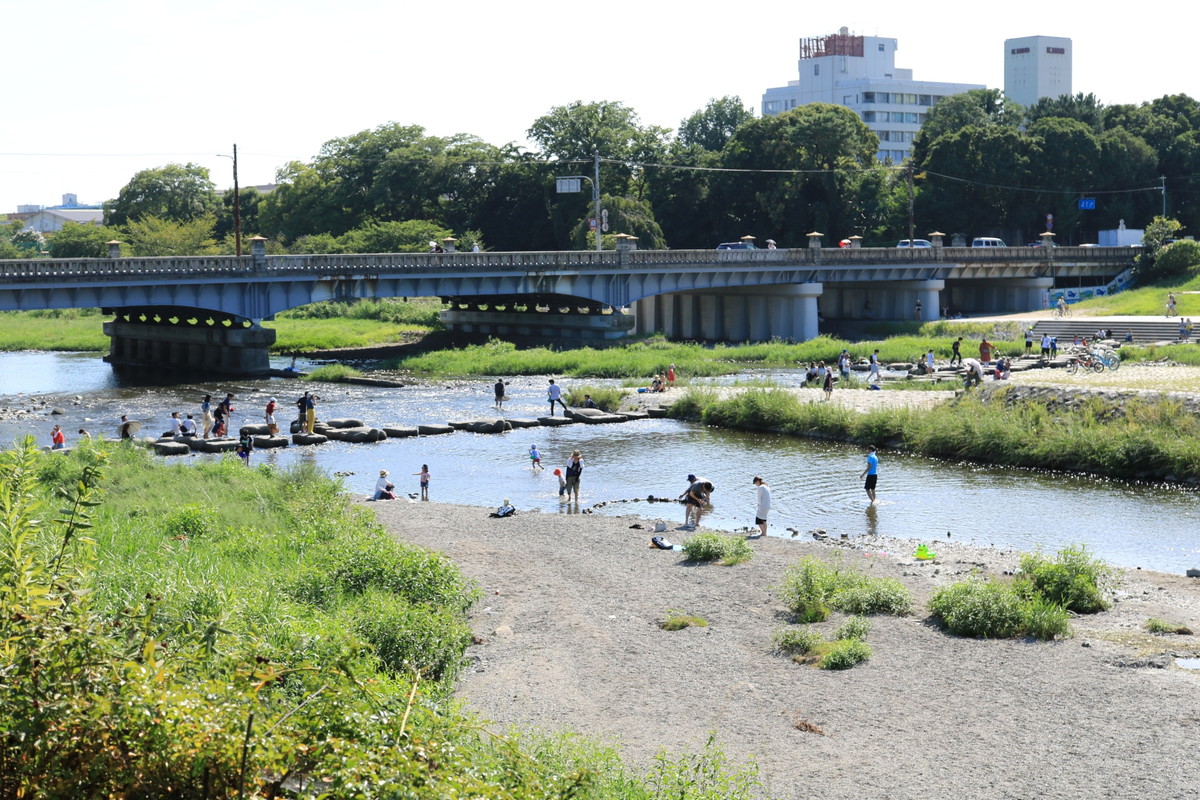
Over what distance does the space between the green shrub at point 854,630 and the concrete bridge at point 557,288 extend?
1660 inches

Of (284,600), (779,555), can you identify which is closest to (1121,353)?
(779,555)

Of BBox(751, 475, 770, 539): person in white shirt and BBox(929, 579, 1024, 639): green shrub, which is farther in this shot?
BBox(751, 475, 770, 539): person in white shirt

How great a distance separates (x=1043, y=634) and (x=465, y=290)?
1952 inches

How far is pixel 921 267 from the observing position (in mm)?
79562

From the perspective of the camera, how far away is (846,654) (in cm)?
1666

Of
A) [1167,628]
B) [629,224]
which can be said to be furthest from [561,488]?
[629,224]

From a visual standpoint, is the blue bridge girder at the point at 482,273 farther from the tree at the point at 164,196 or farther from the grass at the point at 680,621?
the tree at the point at 164,196

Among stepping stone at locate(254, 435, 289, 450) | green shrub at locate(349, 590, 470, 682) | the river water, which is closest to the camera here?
green shrub at locate(349, 590, 470, 682)

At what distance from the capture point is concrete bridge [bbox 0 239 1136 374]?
54.6 meters

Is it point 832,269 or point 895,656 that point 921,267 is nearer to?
point 832,269

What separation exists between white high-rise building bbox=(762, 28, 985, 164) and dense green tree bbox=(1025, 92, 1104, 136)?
4544 centimetres

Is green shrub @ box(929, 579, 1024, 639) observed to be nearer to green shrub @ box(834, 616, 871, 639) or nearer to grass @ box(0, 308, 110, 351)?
green shrub @ box(834, 616, 871, 639)

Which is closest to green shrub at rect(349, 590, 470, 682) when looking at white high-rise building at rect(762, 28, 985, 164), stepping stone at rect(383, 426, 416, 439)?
stepping stone at rect(383, 426, 416, 439)

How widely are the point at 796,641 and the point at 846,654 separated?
926 millimetres
